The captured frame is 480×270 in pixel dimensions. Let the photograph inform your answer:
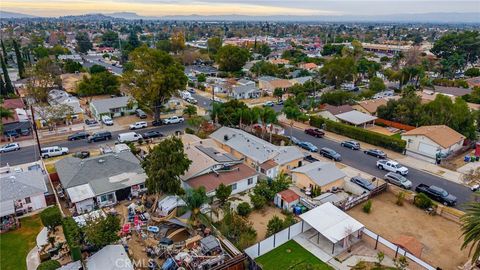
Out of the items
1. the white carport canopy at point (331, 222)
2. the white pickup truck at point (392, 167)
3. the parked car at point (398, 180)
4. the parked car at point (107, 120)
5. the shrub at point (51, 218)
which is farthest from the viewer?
the parked car at point (107, 120)

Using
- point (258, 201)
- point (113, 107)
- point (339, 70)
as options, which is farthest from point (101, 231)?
point (339, 70)

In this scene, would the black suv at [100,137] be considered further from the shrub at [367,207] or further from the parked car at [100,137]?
the shrub at [367,207]

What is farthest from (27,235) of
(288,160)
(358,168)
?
(358,168)

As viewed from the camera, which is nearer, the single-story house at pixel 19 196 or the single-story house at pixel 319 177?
the single-story house at pixel 19 196

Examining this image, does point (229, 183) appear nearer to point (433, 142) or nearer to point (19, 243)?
point (19, 243)

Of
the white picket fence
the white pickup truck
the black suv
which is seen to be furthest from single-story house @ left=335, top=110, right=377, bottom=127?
the black suv

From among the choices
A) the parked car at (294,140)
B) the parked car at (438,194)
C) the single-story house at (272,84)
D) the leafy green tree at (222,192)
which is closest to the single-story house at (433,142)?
the parked car at (438,194)

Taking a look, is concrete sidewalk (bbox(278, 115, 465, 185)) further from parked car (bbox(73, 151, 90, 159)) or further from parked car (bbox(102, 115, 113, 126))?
parked car (bbox(102, 115, 113, 126))
